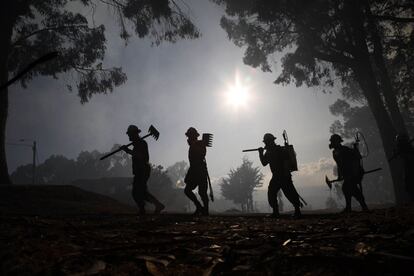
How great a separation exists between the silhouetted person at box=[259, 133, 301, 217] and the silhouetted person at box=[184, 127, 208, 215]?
4.83 ft

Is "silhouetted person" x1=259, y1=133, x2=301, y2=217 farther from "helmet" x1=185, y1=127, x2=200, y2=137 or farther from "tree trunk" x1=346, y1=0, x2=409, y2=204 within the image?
"tree trunk" x1=346, y1=0, x2=409, y2=204

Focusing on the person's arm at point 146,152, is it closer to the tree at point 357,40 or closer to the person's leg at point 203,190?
the person's leg at point 203,190

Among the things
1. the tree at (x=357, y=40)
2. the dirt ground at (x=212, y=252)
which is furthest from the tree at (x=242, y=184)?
the dirt ground at (x=212, y=252)

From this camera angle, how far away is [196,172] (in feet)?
24.3

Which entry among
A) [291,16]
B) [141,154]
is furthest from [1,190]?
[291,16]

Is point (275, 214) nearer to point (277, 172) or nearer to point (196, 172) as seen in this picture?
point (277, 172)

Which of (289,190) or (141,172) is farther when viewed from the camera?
(141,172)

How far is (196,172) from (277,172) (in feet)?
6.34

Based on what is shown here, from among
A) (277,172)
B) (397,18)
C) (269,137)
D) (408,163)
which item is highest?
(397,18)

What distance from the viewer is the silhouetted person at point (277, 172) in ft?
22.5

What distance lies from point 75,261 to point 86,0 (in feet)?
52.9

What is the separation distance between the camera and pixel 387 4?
16.2 meters

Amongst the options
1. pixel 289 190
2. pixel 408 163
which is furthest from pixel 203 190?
pixel 408 163

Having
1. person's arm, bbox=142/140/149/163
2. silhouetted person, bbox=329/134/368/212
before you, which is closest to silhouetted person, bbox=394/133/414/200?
silhouetted person, bbox=329/134/368/212
